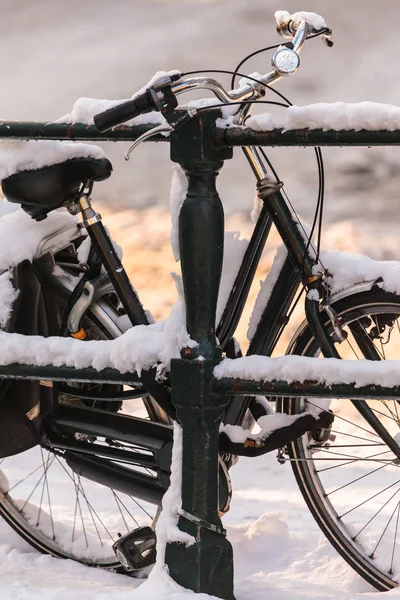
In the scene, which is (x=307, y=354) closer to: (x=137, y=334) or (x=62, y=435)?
(x=137, y=334)

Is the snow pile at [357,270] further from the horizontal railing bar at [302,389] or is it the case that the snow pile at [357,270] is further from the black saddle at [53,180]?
the black saddle at [53,180]

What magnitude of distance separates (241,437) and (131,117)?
900 mm

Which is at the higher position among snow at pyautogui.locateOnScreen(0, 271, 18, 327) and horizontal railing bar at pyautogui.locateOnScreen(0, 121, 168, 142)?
horizontal railing bar at pyautogui.locateOnScreen(0, 121, 168, 142)

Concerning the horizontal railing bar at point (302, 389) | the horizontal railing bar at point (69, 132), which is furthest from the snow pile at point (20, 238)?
the horizontal railing bar at point (302, 389)

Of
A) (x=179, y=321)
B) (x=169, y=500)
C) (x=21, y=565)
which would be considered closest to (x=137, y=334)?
(x=179, y=321)

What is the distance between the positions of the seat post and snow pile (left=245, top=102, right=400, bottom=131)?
2.48ft

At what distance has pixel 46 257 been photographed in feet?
10.8

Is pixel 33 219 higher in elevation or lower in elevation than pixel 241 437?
higher

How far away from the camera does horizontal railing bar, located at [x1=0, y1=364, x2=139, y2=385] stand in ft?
8.85

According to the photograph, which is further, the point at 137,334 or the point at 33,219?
the point at 33,219

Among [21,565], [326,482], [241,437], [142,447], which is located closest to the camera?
[241,437]

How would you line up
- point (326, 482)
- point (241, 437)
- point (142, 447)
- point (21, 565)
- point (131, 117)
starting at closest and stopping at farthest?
point (131, 117)
point (241, 437)
point (142, 447)
point (21, 565)
point (326, 482)

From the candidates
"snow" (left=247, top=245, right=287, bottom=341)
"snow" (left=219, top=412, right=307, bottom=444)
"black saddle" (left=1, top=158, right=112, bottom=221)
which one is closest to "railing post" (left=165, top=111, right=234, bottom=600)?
"snow" (left=219, top=412, right=307, bottom=444)

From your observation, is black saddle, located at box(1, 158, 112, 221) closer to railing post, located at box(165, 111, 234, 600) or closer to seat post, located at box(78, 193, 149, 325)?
seat post, located at box(78, 193, 149, 325)
